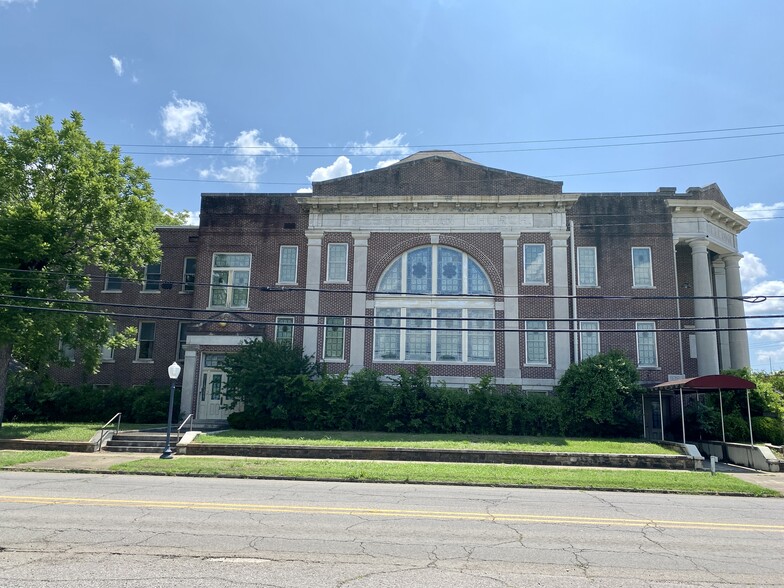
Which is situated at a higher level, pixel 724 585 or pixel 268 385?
pixel 268 385

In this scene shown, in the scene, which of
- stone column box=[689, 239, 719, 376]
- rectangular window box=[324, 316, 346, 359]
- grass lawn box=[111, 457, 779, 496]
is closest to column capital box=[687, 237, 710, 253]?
stone column box=[689, 239, 719, 376]

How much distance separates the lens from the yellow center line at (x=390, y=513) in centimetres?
952

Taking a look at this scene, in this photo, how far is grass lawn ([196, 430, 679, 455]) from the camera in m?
19.2

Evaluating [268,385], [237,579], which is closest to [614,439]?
[268,385]

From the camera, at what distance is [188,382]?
2592 centimetres

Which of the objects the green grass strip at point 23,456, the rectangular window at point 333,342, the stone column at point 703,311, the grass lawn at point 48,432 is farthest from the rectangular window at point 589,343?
the green grass strip at point 23,456

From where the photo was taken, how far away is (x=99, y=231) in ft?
75.4

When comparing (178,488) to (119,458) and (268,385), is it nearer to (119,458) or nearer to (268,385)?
(119,458)

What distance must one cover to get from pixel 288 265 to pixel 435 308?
695 cm

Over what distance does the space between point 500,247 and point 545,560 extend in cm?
2028

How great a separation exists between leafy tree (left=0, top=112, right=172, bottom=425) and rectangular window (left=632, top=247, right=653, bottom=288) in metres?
20.4

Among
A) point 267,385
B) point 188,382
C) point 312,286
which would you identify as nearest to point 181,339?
point 188,382

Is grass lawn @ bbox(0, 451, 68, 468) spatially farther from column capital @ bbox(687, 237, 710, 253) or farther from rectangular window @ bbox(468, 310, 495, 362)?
column capital @ bbox(687, 237, 710, 253)

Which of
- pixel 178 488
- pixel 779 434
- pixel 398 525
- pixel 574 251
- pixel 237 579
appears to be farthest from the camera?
pixel 574 251
